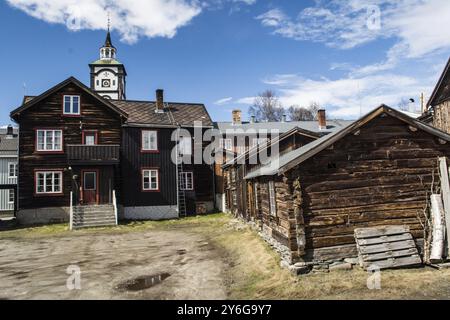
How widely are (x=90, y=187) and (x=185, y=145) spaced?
8.55 metres

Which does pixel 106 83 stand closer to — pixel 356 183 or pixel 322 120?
pixel 322 120

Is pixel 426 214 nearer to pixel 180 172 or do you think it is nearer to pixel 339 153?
pixel 339 153

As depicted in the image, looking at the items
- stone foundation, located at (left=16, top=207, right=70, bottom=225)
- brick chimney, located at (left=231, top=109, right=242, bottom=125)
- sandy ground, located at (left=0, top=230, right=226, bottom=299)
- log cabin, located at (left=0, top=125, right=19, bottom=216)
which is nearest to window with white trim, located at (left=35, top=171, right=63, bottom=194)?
stone foundation, located at (left=16, top=207, right=70, bottom=225)

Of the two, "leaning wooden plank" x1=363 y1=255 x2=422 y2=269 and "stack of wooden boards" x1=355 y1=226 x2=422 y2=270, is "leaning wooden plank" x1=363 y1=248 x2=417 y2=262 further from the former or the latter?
"leaning wooden plank" x1=363 y1=255 x2=422 y2=269

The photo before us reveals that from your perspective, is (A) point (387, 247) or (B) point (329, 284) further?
(A) point (387, 247)

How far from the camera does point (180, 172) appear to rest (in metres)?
29.3

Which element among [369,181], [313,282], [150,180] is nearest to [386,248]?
[369,181]

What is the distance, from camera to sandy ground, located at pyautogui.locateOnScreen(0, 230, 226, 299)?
10.3 metres

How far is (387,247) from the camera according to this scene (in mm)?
11273

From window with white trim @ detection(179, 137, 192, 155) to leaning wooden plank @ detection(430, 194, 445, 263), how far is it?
2092 cm

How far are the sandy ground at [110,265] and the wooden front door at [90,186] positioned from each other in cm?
539
